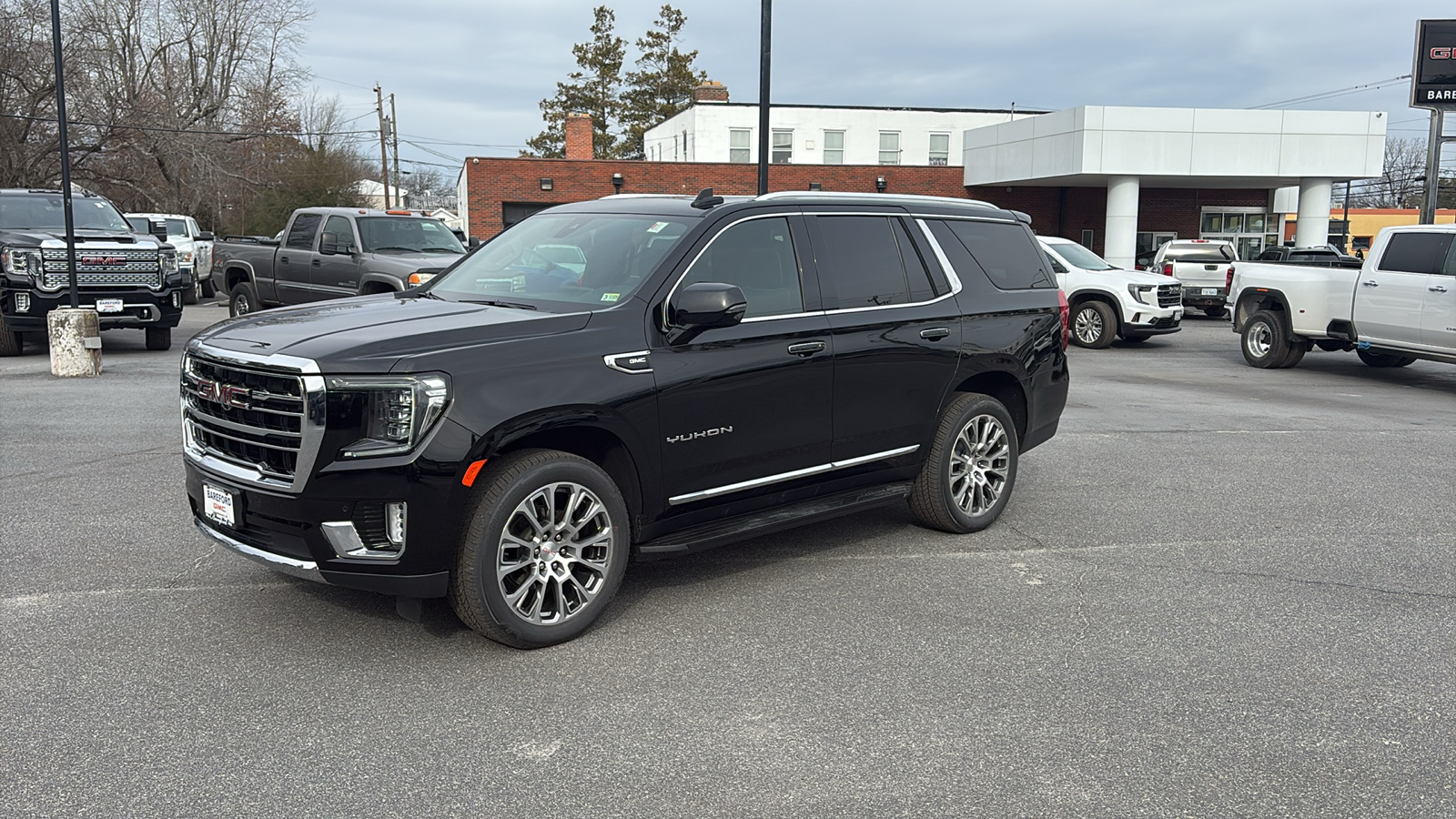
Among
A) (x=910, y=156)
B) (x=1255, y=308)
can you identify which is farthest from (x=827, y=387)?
(x=910, y=156)

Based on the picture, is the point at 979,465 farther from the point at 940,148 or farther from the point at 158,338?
the point at 940,148

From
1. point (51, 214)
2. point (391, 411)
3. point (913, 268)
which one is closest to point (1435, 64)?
point (913, 268)

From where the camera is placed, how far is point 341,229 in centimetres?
1583

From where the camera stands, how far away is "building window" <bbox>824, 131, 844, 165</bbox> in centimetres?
4709

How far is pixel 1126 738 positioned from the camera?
3.99 metres

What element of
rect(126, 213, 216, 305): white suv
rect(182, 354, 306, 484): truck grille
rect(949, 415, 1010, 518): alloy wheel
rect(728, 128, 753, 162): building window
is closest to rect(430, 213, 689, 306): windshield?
rect(182, 354, 306, 484): truck grille

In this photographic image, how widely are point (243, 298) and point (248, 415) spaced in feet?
49.4

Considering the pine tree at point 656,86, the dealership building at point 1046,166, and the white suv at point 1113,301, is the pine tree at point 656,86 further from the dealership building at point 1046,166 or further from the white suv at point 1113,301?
the white suv at point 1113,301

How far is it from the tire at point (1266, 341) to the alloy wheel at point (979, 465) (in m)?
11.3

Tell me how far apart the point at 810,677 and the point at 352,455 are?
195 centimetres

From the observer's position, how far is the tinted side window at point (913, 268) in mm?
6273

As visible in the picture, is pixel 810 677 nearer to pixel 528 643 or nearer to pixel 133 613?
pixel 528 643

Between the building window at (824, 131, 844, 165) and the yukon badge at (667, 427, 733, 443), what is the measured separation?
142 feet

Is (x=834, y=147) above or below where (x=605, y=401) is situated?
above
